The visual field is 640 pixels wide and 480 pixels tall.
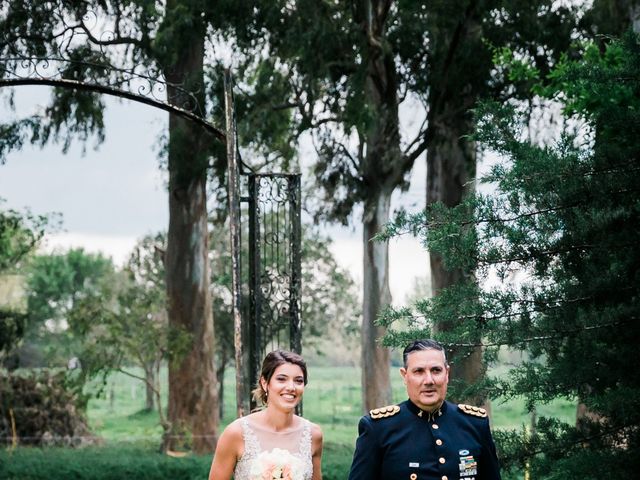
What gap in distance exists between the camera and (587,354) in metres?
7.59

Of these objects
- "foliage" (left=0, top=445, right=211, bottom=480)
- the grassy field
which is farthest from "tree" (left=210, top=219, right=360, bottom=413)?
"foliage" (left=0, top=445, right=211, bottom=480)

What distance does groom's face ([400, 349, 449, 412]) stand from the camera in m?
3.32

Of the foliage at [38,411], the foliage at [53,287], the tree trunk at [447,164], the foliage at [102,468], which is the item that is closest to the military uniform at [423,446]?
the foliage at [102,468]

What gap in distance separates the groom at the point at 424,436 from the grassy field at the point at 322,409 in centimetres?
1965

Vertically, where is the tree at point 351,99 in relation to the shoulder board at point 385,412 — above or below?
above

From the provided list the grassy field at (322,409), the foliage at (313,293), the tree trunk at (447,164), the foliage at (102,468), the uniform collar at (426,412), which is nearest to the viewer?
the uniform collar at (426,412)

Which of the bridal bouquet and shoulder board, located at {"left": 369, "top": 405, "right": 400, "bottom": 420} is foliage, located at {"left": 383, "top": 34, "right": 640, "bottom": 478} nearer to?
the bridal bouquet

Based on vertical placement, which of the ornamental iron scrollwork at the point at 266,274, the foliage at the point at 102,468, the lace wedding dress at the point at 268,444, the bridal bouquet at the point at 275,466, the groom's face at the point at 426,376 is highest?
the ornamental iron scrollwork at the point at 266,274

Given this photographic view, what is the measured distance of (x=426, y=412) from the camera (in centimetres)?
348

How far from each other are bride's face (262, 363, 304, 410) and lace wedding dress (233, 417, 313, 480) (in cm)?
20

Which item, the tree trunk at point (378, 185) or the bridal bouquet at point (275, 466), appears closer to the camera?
the bridal bouquet at point (275, 466)

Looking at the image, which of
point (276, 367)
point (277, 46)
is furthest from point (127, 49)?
point (276, 367)

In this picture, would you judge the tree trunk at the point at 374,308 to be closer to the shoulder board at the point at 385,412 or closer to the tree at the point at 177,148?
the tree at the point at 177,148

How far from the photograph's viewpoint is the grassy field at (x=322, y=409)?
27.0 m
